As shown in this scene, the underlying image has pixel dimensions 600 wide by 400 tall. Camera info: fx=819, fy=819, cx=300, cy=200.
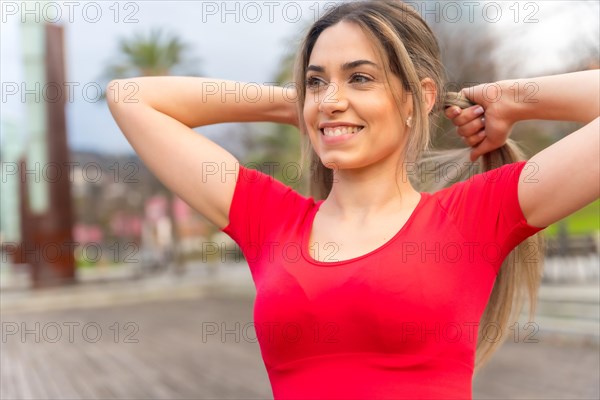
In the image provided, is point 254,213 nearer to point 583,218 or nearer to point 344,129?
point 344,129

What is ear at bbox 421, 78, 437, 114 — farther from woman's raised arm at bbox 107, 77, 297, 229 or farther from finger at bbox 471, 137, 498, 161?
woman's raised arm at bbox 107, 77, 297, 229

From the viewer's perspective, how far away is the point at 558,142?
1584 millimetres

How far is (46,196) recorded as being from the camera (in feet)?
76.6

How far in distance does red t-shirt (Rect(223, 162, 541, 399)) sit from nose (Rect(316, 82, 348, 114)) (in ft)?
0.91

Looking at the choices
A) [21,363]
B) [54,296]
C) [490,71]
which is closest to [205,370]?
[21,363]

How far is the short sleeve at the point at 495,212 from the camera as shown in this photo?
5.36 ft

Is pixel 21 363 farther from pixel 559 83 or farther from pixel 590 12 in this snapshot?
pixel 559 83

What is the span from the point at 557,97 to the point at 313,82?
20.4 inches

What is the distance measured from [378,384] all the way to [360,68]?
2.11 feet

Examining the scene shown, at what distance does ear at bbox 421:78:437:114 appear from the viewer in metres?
1.83

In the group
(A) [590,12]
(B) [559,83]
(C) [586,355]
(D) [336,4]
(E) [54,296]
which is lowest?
(E) [54,296]

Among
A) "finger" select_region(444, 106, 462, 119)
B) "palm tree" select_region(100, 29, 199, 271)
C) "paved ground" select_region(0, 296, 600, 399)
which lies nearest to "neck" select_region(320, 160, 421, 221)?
"finger" select_region(444, 106, 462, 119)

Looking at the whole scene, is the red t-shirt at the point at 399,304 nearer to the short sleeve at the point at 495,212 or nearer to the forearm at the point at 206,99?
the short sleeve at the point at 495,212

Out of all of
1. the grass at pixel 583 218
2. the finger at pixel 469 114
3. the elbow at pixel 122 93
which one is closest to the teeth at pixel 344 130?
the finger at pixel 469 114
